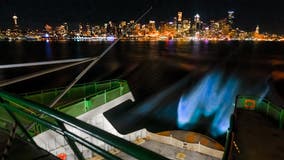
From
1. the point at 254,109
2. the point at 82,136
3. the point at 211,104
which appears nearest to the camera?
the point at 82,136

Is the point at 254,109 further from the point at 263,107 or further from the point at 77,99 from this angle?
the point at 77,99

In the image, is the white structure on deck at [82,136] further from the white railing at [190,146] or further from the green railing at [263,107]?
the green railing at [263,107]

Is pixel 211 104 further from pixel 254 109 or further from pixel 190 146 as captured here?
pixel 254 109

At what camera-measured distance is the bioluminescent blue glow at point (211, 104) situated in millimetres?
20572

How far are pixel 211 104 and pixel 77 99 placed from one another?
1987cm

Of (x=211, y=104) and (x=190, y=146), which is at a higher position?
(x=190, y=146)

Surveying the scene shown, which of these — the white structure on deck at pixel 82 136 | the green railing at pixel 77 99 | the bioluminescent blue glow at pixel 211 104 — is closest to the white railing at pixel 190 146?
the white structure on deck at pixel 82 136

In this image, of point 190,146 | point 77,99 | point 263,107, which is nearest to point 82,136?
point 77,99

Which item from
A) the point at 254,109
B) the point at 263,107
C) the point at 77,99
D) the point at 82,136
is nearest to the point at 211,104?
the point at 254,109

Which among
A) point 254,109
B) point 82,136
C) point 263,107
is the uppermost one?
point 263,107

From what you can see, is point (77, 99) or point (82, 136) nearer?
point (82, 136)

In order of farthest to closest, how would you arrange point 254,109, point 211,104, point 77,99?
point 211,104 → point 77,99 → point 254,109

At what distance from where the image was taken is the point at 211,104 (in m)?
26.0

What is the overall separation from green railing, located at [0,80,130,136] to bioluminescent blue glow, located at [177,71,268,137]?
32.9ft
